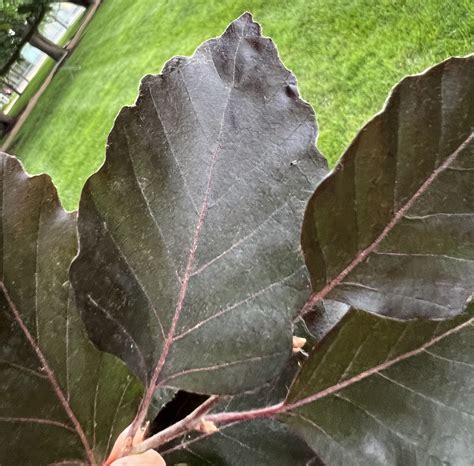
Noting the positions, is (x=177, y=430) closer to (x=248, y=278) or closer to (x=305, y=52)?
(x=248, y=278)

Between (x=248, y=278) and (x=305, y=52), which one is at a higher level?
(x=248, y=278)

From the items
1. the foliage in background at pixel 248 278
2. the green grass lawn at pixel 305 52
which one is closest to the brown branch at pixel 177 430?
the foliage in background at pixel 248 278

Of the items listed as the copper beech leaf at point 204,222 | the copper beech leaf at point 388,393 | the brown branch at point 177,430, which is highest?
the copper beech leaf at point 204,222

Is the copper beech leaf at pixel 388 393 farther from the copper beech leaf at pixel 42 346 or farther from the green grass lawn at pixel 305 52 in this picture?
the green grass lawn at pixel 305 52

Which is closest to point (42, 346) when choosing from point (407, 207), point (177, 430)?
point (177, 430)

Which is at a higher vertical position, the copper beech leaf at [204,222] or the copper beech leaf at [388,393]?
the copper beech leaf at [204,222]

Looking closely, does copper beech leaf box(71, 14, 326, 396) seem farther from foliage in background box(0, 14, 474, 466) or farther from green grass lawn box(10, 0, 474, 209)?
green grass lawn box(10, 0, 474, 209)
